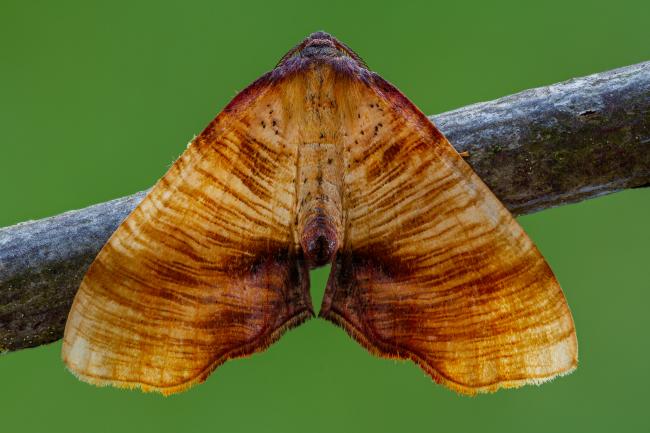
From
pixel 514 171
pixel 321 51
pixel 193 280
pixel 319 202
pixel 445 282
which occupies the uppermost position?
pixel 321 51

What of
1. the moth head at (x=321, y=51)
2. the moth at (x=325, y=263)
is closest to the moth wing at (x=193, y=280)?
the moth at (x=325, y=263)

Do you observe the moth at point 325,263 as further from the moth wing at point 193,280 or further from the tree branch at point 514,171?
the tree branch at point 514,171

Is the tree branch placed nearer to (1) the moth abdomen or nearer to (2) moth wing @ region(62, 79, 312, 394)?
(2) moth wing @ region(62, 79, 312, 394)

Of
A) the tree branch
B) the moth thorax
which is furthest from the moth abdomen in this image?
the tree branch

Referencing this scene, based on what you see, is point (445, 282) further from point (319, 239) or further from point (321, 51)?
point (321, 51)

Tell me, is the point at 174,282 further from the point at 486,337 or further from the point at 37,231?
the point at 486,337

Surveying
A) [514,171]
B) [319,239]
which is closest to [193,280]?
[319,239]

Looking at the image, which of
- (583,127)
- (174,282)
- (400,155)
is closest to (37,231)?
(174,282)
